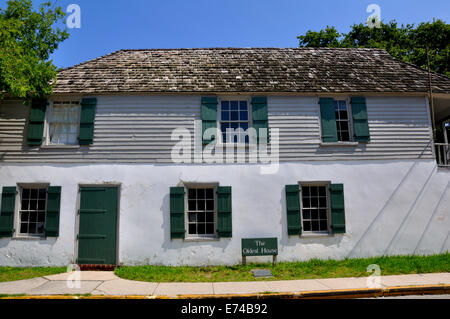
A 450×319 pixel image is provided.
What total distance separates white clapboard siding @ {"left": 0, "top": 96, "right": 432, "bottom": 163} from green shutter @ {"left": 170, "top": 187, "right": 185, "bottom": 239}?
1082 mm

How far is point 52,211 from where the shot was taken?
846cm

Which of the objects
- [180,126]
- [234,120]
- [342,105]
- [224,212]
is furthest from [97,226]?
[342,105]

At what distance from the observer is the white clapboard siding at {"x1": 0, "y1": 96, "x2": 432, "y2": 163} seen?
8.90 metres

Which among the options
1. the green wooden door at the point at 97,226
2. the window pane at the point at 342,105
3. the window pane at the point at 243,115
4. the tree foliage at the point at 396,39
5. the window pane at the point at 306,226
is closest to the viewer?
the green wooden door at the point at 97,226

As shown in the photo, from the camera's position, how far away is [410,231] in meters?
8.97

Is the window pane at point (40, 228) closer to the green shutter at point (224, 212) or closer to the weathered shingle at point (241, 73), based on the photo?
the weathered shingle at point (241, 73)

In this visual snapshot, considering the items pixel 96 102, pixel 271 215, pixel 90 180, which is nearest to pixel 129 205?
pixel 90 180

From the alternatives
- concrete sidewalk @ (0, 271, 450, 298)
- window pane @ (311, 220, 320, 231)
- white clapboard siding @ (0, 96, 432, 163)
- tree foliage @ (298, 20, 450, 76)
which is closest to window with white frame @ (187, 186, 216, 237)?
white clapboard siding @ (0, 96, 432, 163)

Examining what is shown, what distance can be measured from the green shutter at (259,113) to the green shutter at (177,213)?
3.17 m

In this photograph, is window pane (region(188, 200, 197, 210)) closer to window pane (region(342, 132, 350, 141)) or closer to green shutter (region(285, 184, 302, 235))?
green shutter (region(285, 184, 302, 235))

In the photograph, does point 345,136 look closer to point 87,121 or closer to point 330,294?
point 330,294

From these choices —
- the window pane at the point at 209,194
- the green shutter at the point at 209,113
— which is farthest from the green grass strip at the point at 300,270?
the green shutter at the point at 209,113

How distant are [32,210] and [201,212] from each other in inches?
206

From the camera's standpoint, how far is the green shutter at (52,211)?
8391 millimetres
